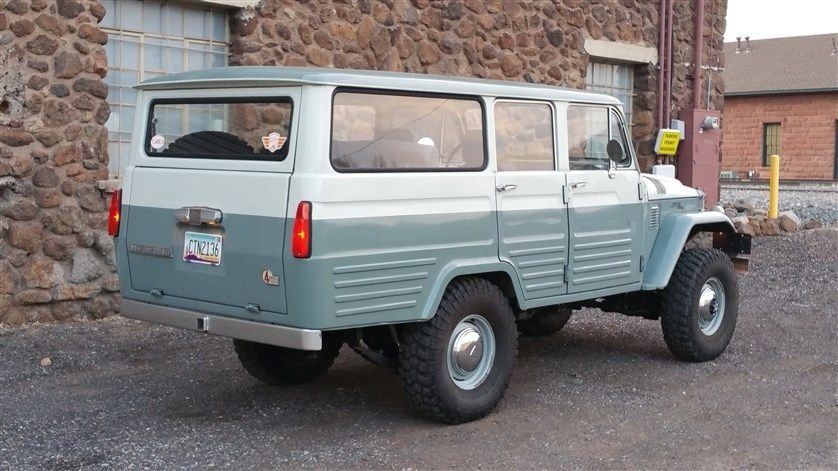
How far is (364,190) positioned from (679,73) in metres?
10.1

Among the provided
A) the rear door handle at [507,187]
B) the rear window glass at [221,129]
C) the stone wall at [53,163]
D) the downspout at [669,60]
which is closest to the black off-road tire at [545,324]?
the rear door handle at [507,187]

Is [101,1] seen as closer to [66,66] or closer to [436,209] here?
[66,66]

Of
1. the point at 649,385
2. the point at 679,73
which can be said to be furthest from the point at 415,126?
the point at 679,73

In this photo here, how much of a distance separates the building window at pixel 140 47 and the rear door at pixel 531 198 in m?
3.93

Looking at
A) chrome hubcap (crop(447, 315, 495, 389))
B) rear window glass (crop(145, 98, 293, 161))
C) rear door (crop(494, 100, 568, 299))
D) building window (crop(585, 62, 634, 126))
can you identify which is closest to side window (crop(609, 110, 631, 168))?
rear door (crop(494, 100, 568, 299))

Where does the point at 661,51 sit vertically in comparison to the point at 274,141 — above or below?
above

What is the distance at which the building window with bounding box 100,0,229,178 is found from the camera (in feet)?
29.1

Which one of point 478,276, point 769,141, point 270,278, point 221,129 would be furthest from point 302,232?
point 769,141

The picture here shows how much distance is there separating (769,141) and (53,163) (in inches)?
1474

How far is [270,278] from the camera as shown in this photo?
5.14 m

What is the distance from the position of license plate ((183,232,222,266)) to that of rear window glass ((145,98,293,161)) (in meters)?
0.43

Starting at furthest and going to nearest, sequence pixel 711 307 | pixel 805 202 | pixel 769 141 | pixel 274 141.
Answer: pixel 769 141, pixel 805 202, pixel 711 307, pixel 274 141

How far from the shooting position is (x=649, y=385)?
675 centimetres

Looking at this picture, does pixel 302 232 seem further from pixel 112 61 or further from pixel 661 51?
pixel 661 51
